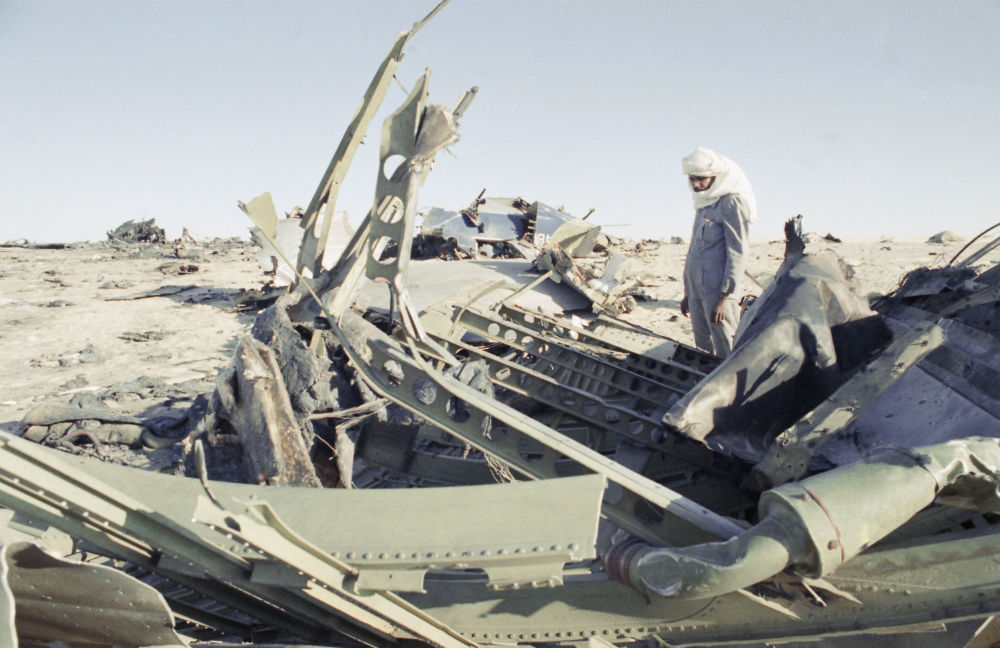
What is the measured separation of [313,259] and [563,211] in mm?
10831

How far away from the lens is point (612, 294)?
8.64 meters

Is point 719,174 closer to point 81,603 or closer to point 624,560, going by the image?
point 624,560

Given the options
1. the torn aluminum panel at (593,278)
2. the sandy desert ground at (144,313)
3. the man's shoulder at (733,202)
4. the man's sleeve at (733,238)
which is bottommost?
the sandy desert ground at (144,313)

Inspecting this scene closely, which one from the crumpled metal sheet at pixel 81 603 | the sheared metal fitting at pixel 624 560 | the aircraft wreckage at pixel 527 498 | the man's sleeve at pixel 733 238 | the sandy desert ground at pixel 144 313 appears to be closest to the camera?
the crumpled metal sheet at pixel 81 603

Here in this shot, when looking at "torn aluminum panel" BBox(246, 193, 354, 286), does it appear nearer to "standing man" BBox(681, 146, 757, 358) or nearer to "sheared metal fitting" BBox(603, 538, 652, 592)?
"standing man" BBox(681, 146, 757, 358)

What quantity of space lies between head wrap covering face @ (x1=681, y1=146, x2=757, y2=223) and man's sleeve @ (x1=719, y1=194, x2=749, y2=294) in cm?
6

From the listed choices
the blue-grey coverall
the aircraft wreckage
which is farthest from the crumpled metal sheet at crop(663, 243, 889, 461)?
the blue-grey coverall

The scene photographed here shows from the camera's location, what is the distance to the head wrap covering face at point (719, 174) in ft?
17.6

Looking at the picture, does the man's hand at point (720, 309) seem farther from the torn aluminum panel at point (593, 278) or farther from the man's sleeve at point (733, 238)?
the torn aluminum panel at point (593, 278)

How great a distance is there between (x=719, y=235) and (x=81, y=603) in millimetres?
5065

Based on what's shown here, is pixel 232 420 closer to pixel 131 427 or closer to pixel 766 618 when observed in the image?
pixel 131 427

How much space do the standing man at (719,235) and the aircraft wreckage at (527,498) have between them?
→ 132 centimetres

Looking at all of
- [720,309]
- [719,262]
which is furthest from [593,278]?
[720,309]

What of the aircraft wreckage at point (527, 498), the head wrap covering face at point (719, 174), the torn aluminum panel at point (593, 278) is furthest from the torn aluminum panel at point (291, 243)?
the head wrap covering face at point (719, 174)
